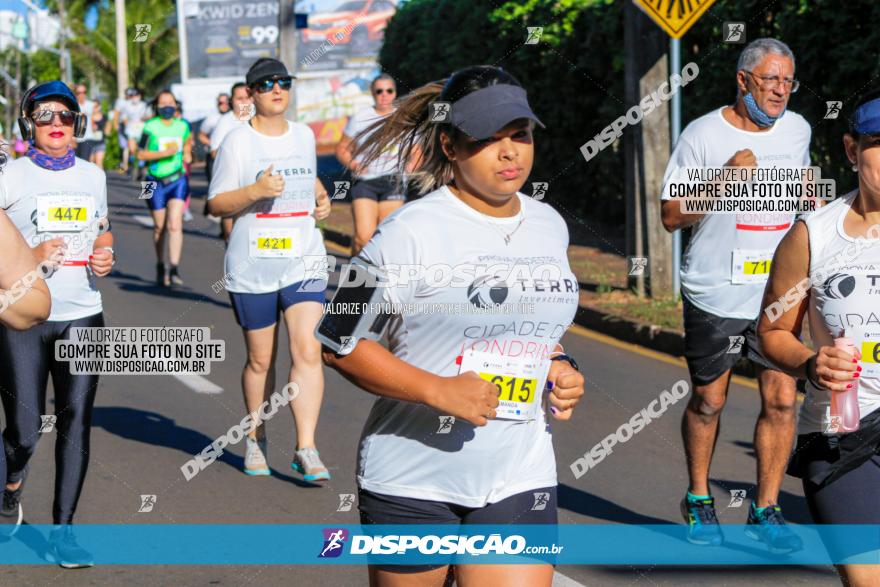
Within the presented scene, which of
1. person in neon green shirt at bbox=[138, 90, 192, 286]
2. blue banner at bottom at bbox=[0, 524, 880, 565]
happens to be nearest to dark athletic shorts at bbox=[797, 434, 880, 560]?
blue banner at bottom at bbox=[0, 524, 880, 565]

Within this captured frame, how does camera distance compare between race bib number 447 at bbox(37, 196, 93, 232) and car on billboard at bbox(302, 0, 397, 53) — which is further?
car on billboard at bbox(302, 0, 397, 53)

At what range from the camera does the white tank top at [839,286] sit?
13.1 feet

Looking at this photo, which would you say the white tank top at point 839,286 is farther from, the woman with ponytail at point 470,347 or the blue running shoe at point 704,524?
the blue running shoe at point 704,524

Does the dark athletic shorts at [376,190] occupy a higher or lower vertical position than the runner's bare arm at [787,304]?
higher

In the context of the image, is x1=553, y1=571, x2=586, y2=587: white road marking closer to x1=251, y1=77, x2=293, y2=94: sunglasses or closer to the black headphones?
the black headphones

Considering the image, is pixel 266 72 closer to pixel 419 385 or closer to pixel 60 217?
pixel 60 217

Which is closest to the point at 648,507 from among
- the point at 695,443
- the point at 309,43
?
the point at 695,443

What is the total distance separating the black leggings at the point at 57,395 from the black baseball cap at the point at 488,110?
291 cm

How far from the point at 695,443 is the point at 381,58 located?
23644 mm

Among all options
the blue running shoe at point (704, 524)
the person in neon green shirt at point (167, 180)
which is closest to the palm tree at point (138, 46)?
the person in neon green shirt at point (167, 180)

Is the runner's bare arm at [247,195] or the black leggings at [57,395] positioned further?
the runner's bare arm at [247,195]

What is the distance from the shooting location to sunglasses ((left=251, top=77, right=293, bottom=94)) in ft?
24.6

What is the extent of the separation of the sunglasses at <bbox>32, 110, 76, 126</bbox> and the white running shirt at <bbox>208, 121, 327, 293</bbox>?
163 centimetres

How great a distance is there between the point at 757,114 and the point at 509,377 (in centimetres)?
312
